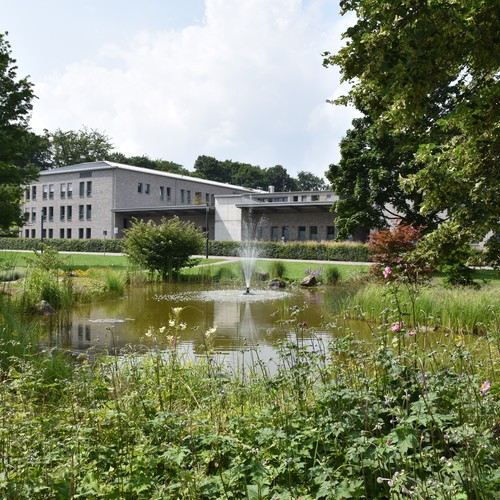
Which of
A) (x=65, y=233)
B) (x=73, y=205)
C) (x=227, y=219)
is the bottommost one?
(x=65, y=233)

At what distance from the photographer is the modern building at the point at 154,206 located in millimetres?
→ 43469

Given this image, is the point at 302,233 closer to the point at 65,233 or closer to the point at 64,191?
the point at 65,233

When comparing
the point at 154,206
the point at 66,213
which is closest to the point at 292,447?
the point at 154,206

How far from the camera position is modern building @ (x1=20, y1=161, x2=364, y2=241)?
4347 centimetres

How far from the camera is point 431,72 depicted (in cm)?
528

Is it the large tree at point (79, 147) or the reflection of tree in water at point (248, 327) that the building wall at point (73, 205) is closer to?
the large tree at point (79, 147)

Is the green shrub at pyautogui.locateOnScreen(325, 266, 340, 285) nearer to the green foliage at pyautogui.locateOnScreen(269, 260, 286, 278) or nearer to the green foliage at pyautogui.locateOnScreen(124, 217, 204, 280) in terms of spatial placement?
the green foliage at pyautogui.locateOnScreen(269, 260, 286, 278)

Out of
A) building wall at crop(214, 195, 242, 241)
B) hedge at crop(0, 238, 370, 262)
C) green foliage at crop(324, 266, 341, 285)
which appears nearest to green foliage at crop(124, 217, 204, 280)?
green foliage at crop(324, 266, 341, 285)

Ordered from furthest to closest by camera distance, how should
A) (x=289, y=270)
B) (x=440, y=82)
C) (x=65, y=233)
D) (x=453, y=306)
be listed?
(x=65, y=233)
(x=289, y=270)
(x=453, y=306)
(x=440, y=82)

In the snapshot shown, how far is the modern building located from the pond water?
2095cm

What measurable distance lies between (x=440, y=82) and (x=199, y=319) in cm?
860

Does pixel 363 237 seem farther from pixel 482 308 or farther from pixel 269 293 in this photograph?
pixel 482 308

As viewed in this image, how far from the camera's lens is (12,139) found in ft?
71.1

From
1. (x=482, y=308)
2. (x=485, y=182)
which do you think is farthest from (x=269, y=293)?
(x=485, y=182)
